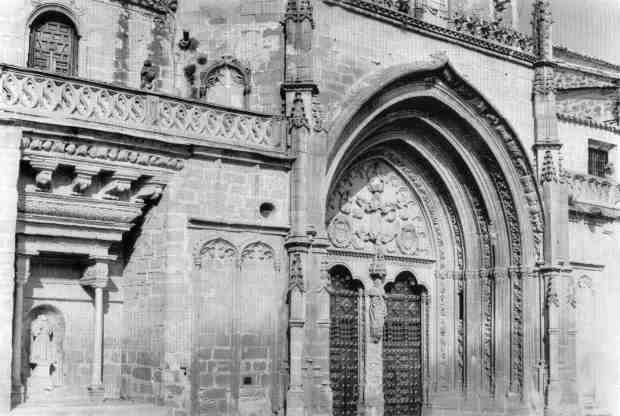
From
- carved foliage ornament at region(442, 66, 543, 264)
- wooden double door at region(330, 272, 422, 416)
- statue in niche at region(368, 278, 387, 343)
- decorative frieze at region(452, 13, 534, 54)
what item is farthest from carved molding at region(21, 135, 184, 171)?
carved foliage ornament at region(442, 66, 543, 264)

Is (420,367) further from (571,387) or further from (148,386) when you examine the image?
(148,386)

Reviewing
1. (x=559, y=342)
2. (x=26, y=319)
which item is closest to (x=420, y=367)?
(x=559, y=342)

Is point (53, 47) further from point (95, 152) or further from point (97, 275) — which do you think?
point (97, 275)

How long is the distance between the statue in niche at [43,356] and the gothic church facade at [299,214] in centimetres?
3

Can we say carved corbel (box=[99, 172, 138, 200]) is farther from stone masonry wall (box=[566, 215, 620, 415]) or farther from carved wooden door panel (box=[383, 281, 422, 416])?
stone masonry wall (box=[566, 215, 620, 415])

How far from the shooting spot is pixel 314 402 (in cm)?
1673

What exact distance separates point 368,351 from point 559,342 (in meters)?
4.13

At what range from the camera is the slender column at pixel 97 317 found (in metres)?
15.3

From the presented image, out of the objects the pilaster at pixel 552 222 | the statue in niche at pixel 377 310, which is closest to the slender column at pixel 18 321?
the statue in niche at pixel 377 310

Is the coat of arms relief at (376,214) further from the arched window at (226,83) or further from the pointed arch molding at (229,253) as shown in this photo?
the arched window at (226,83)

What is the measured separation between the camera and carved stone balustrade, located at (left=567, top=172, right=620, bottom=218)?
904 inches

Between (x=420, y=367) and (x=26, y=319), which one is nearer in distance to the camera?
(x=26, y=319)

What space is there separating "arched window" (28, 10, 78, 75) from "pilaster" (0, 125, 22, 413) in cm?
312

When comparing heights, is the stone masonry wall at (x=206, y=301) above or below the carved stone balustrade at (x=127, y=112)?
below
